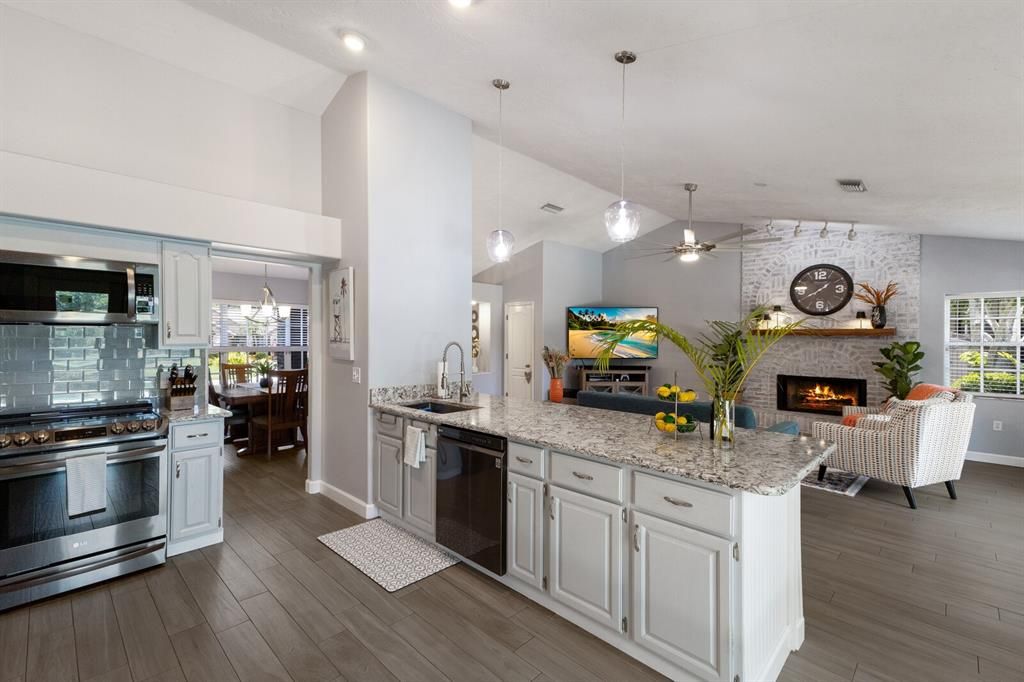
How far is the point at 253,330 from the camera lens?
27.5 ft

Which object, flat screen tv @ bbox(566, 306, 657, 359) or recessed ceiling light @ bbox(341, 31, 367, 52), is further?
flat screen tv @ bbox(566, 306, 657, 359)

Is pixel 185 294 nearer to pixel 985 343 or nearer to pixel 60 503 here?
pixel 60 503

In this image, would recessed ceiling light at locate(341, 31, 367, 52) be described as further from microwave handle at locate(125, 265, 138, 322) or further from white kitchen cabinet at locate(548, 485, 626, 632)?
white kitchen cabinet at locate(548, 485, 626, 632)

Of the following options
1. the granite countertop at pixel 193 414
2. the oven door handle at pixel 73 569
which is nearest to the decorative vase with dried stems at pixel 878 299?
the granite countertop at pixel 193 414

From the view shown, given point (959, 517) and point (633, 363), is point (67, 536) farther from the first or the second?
point (633, 363)

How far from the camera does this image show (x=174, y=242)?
3.47 m

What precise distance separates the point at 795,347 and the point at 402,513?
21.2 feet

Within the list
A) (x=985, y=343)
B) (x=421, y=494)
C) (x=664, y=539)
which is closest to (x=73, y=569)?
(x=421, y=494)

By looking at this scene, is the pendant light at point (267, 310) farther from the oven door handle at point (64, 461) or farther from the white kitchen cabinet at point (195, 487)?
the oven door handle at point (64, 461)

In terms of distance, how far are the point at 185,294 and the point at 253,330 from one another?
5318 millimetres

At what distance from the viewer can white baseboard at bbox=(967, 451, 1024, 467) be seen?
564cm

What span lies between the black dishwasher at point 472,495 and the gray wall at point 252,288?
18.6 ft

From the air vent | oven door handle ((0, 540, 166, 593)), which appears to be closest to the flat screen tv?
the air vent

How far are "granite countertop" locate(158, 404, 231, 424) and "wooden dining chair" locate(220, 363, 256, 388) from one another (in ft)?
10.2
